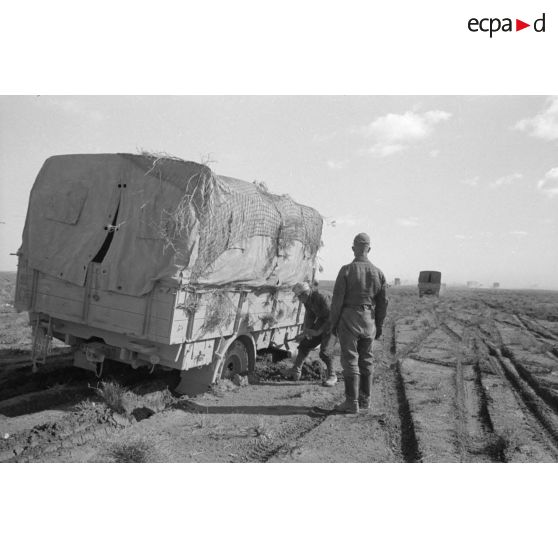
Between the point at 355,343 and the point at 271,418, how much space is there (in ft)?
4.58

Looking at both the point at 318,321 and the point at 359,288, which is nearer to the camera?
the point at 359,288

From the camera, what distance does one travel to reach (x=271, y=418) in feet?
17.1

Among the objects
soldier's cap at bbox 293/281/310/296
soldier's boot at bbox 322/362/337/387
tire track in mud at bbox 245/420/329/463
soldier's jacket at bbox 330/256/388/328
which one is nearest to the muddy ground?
tire track in mud at bbox 245/420/329/463

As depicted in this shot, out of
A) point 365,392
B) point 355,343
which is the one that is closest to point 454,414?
point 365,392

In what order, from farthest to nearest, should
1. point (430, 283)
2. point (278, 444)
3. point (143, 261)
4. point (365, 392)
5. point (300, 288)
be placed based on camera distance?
point (430, 283) → point (300, 288) → point (365, 392) → point (143, 261) → point (278, 444)

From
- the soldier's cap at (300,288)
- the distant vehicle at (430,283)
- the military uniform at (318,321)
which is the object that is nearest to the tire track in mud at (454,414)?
the military uniform at (318,321)

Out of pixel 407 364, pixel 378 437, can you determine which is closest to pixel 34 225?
pixel 378 437

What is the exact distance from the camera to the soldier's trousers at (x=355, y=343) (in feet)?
17.9

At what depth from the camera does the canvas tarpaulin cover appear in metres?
4.83

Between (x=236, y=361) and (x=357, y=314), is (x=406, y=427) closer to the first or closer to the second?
(x=357, y=314)

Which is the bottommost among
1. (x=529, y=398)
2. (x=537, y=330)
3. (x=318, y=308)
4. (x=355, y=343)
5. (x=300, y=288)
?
(x=529, y=398)

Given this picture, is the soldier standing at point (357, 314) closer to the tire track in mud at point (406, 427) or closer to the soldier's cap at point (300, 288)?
the tire track in mud at point (406, 427)

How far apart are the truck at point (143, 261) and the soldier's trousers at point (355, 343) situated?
1.45m
